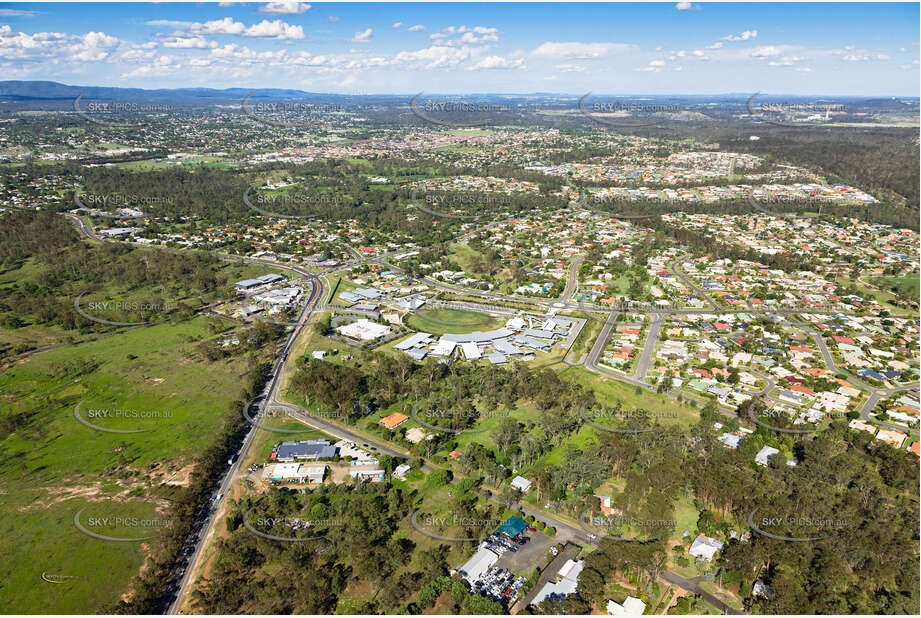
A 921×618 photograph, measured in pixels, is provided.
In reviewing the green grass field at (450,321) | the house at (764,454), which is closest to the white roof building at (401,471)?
the green grass field at (450,321)

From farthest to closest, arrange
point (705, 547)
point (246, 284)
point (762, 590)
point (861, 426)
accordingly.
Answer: point (246, 284)
point (861, 426)
point (705, 547)
point (762, 590)

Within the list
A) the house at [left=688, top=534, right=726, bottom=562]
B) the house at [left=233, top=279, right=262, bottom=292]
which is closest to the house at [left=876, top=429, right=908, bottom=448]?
the house at [left=688, top=534, right=726, bottom=562]

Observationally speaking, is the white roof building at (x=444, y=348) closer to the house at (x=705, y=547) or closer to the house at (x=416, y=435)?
the house at (x=416, y=435)

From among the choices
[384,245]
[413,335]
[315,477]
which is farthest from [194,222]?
[315,477]

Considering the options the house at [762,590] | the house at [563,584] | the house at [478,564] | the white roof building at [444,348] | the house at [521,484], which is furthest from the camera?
the white roof building at [444,348]

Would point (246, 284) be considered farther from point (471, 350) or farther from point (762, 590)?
point (762, 590)

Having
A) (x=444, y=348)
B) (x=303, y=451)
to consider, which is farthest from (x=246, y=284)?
(x=303, y=451)

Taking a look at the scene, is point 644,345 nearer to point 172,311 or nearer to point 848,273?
point 848,273
